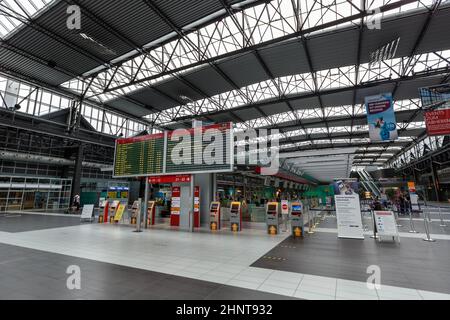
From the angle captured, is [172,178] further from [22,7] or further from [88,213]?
[22,7]

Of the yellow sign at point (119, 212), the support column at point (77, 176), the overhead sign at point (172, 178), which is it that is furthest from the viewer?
the support column at point (77, 176)

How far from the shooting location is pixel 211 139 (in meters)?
10.2

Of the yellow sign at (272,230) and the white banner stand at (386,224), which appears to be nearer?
the white banner stand at (386,224)

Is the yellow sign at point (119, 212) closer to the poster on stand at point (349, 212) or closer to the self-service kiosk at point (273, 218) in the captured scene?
the self-service kiosk at point (273, 218)

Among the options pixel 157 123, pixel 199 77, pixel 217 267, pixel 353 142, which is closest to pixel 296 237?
pixel 217 267

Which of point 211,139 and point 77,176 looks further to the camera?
point 77,176

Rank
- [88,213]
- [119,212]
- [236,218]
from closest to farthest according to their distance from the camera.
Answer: [236,218], [119,212], [88,213]

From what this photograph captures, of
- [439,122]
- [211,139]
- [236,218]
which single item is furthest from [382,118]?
[236,218]

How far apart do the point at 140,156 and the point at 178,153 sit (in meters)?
2.49

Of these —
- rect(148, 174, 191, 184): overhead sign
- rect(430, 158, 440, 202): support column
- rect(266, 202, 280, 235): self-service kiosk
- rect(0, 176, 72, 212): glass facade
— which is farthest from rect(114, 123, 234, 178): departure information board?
rect(430, 158, 440, 202): support column

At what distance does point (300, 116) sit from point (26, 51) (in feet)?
74.4

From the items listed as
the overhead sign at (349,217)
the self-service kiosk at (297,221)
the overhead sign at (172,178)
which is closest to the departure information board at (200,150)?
the overhead sign at (172,178)

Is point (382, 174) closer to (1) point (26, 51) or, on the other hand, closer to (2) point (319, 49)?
(2) point (319, 49)

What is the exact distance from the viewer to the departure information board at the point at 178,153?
32.1 ft
